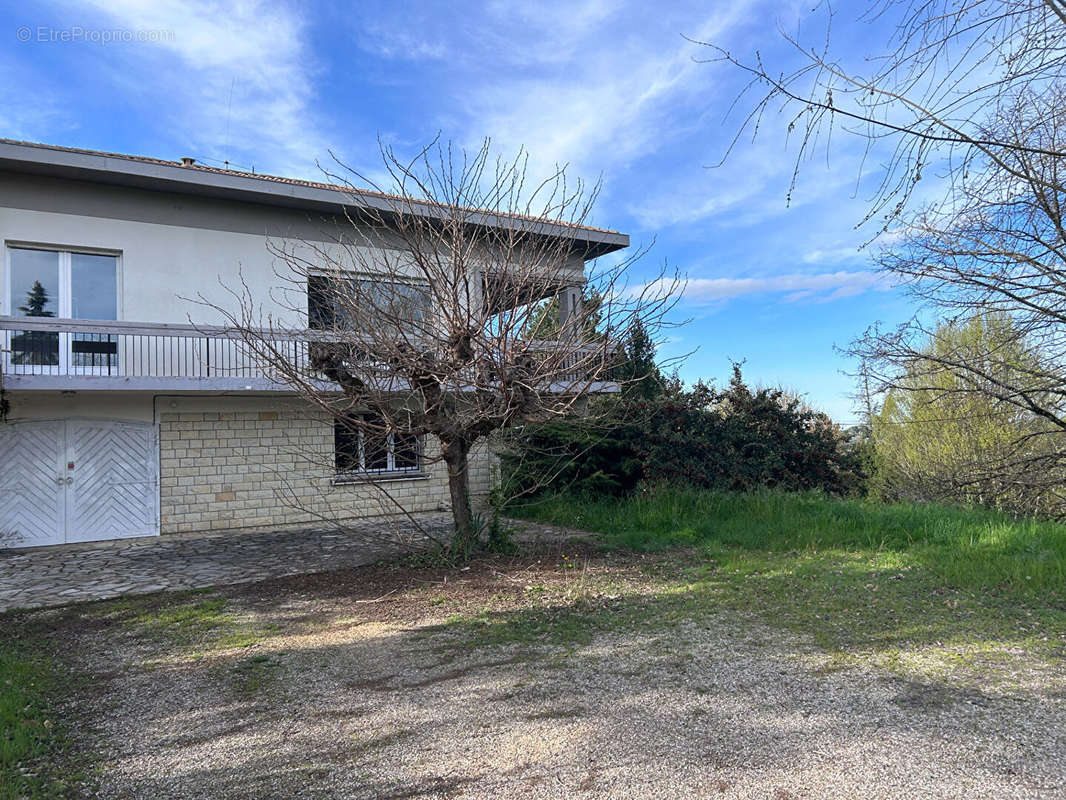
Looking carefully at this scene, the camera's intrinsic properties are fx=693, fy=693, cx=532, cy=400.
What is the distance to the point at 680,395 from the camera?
13102mm

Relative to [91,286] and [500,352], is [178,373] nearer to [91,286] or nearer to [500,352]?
[91,286]

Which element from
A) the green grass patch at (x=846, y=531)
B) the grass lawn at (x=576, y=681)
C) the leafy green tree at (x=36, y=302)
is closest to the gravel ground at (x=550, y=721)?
the grass lawn at (x=576, y=681)

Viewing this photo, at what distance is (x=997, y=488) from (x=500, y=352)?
33.5 ft

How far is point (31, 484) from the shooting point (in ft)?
37.0

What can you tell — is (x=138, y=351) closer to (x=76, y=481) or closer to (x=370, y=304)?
(x=76, y=481)

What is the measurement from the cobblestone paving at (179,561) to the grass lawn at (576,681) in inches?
30.1

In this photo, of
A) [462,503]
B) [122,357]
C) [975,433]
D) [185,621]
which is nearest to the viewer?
[185,621]

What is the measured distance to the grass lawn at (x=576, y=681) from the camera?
327 centimetres

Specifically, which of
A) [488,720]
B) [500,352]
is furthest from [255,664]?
[500,352]

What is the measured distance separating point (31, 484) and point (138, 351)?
8.95 feet

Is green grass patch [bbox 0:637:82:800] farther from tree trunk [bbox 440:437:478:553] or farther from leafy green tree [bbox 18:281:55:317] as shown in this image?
leafy green tree [bbox 18:281:55:317]

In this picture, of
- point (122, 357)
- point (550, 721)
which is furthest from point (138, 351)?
point (550, 721)

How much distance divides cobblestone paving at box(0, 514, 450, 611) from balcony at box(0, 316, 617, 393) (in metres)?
2.50

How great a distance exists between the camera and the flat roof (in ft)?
34.4
